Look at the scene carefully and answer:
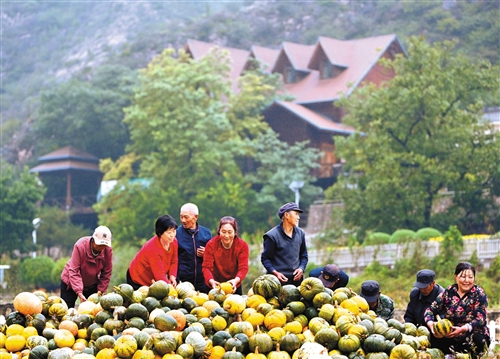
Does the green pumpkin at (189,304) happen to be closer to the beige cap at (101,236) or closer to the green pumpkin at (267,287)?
the green pumpkin at (267,287)

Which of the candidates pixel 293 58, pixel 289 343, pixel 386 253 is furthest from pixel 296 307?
pixel 293 58

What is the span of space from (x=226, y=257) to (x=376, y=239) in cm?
2375

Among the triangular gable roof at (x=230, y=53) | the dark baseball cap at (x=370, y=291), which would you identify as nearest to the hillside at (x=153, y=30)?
the triangular gable roof at (x=230, y=53)

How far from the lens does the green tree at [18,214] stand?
45.7 meters

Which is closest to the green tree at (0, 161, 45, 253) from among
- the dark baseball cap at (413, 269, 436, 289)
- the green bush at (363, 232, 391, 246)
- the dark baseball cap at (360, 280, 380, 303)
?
the green bush at (363, 232, 391, 246)

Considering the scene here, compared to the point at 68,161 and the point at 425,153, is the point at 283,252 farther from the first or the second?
the point at 68,161

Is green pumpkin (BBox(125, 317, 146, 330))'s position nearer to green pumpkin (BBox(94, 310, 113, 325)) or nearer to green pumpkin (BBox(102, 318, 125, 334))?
green pumpkin (BBox(102, 318, 125, 334))

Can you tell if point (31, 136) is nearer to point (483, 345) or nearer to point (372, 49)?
point (372, 49)

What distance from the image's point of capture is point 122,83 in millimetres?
61188

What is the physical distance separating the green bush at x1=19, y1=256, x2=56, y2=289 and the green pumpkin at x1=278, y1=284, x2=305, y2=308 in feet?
106

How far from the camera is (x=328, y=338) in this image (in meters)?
8.38

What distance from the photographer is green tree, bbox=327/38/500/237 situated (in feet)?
121

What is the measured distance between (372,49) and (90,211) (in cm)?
1804

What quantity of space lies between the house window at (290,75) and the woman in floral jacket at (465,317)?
160ft
